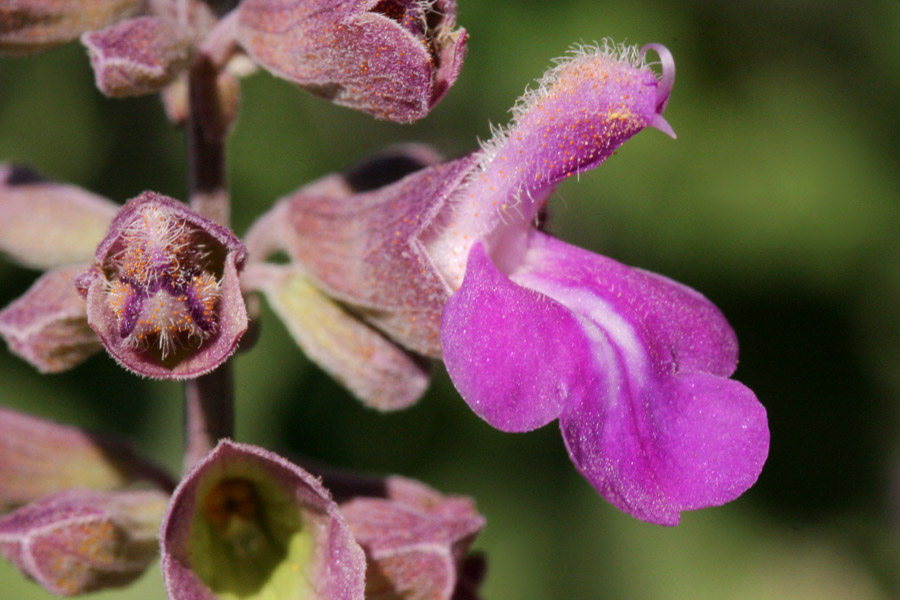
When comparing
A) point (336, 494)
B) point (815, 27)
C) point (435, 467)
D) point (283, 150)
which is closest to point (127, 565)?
point (336, 494)

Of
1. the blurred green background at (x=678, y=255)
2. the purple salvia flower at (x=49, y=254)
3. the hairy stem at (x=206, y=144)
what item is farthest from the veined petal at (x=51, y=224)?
the blurred green background at (x=678, y=255)

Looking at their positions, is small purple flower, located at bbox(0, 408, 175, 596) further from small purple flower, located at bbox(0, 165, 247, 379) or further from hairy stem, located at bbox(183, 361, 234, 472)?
small purple flower, located at bbox(0, 165, 247, 379)

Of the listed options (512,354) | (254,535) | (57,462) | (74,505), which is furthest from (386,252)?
(57,462)

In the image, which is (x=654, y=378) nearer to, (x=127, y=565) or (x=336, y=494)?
(x=336, y=494)

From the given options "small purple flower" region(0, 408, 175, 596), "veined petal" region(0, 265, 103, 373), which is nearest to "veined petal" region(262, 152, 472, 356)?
"veined petal" region(0, 265, 103, 373)

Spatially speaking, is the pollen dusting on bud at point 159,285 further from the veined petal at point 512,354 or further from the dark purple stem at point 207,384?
the dark purple stem at point 207,384

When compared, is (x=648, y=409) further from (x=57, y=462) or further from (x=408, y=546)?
(x=57, y=462)
